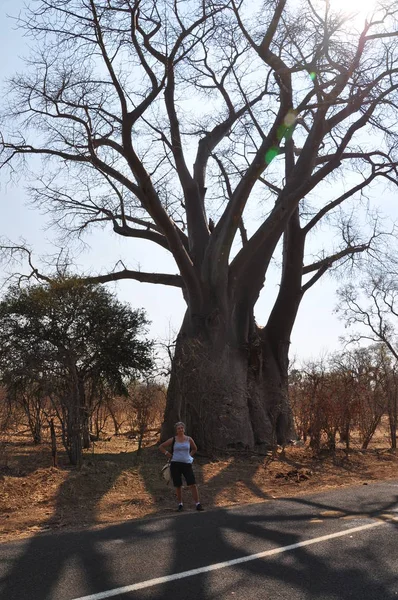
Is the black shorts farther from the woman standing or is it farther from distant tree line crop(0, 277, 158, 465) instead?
distant tree line crop(0, 277, 158, 465)

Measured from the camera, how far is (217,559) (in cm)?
570

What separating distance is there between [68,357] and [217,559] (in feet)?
22.5

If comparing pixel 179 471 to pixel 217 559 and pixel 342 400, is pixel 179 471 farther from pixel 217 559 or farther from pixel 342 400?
pixel 342 400

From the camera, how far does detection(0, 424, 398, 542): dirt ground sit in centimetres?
853

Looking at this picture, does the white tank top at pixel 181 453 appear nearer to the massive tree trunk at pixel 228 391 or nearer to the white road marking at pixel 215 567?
the white road marking at pixel 215 567

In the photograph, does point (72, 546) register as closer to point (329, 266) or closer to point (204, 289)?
point (204, 289)

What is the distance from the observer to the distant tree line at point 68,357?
468 inches

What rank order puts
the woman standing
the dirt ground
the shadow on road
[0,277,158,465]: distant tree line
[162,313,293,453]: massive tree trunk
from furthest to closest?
[162,313,293,453]: massive tree trunk, [0,277,158,465]: distant tree line, the woman standing, the dirt ground, the shadow on road

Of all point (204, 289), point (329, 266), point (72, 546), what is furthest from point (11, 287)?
point (72, 546)

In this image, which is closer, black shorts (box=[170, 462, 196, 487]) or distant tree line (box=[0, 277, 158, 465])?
black shorts (box=[170, 462, 196, 487])

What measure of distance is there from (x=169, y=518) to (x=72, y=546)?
A: 1835mm

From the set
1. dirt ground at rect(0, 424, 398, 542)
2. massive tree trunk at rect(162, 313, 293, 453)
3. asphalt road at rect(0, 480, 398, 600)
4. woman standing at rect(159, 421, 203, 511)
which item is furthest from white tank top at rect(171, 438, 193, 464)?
massive tree trunk at rect(162, 313, 293, 453)

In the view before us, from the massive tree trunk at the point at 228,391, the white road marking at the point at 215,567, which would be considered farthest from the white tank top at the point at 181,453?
the massive tree trunk at the point at 228,391

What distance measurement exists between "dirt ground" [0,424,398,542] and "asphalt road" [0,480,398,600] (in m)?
1.10
